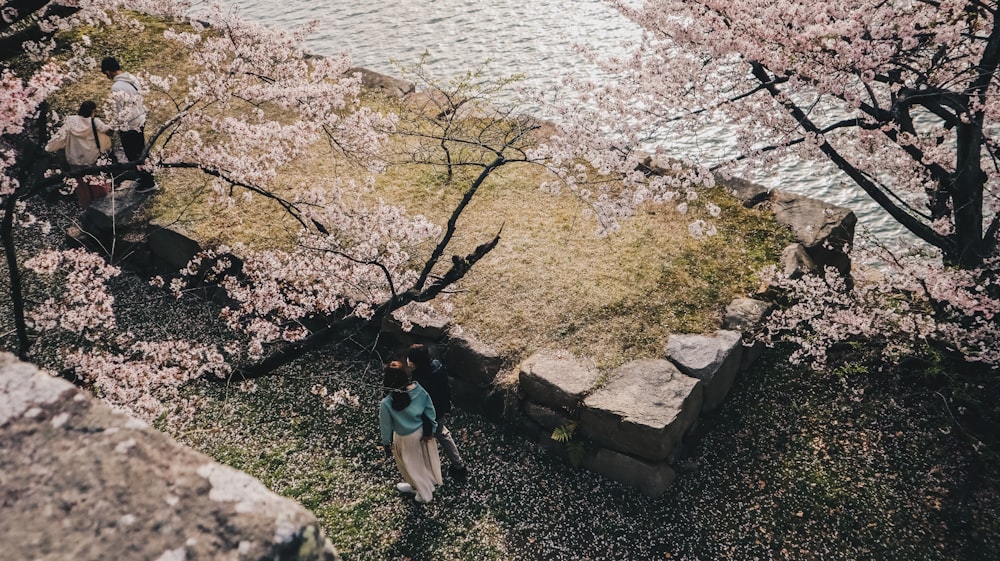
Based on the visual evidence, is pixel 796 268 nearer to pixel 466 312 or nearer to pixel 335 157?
pixel 466 312

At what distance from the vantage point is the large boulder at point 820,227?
9.39 metres

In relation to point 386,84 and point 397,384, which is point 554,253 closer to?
point 397,384

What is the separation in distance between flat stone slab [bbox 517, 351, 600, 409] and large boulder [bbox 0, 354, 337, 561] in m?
6.34

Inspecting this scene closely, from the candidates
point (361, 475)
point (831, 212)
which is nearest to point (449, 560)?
point (361, 475)

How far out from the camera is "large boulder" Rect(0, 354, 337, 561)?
141cm

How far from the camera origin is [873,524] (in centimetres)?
694

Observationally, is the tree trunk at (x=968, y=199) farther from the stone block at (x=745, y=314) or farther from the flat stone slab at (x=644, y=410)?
the flat stone slab at (x=644, y=410)

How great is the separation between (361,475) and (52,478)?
657 cm

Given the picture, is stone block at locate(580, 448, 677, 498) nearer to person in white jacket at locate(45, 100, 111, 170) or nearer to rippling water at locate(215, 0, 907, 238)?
rippling water at locate(215, 0, 907, 238)

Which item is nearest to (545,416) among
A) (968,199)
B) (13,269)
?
(968,199)

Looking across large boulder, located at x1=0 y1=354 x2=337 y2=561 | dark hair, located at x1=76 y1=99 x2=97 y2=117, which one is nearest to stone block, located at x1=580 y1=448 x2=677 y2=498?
large boulder, located at x1=0 y1=354 x2=337 y2=561

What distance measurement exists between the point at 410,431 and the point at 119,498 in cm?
556

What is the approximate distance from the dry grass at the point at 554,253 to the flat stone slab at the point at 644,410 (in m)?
0.40

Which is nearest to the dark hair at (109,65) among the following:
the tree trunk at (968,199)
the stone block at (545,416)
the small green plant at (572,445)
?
the stone block at (545,416)
